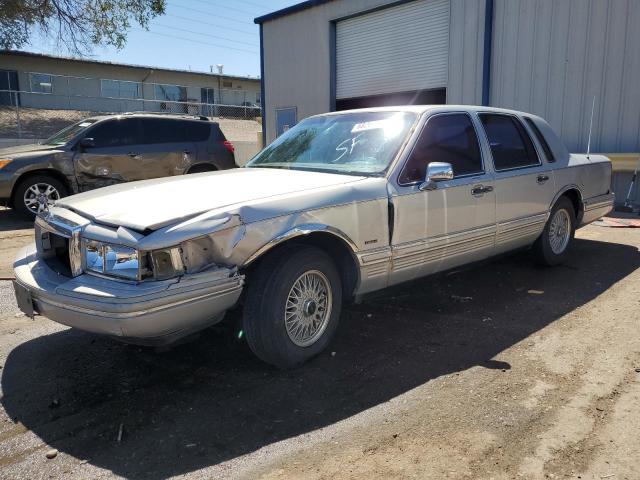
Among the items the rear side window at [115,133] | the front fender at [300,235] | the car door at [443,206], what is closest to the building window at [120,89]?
the rear side window at [115,133]

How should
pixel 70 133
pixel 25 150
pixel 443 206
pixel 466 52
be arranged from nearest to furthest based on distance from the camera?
pixel 443 206 → pixel 25 150 → pixel 70 133 → pixel 466 52

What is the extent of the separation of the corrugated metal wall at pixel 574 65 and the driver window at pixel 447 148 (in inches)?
288

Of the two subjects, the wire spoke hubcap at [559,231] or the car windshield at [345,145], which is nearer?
the car windshield at [345,145]

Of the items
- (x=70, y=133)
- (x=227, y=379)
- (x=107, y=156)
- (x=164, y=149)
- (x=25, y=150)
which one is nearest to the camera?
(x=227, y=379)

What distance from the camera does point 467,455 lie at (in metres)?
2.62

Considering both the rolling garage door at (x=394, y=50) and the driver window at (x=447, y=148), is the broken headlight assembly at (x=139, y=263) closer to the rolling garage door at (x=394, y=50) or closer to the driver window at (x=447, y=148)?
the driver window at (x=447, y=148)

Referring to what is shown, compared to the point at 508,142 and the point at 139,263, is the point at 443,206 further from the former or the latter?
the point at 139,263

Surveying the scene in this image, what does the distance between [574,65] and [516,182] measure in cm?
740

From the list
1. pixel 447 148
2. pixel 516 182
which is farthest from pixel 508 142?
pixel 447 148

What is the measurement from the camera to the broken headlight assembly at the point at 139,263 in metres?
2.89

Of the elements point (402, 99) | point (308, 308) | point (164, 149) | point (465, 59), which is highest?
Result: point (465, 59)

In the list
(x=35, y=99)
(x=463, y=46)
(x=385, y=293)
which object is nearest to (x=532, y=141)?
(x=385, y=293)

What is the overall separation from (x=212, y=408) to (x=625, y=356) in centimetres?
278

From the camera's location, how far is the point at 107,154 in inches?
384
